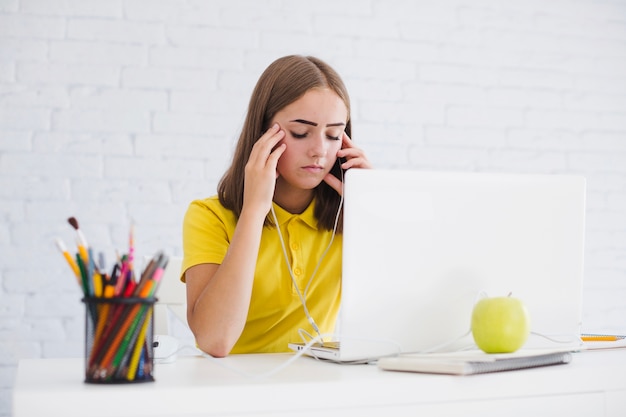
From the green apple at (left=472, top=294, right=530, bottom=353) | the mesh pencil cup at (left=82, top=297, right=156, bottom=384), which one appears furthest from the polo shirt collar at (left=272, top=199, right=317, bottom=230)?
the mesh pencil cup at (left=82, top=297, right=156, bottom=384)

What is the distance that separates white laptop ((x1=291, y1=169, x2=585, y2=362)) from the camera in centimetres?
111

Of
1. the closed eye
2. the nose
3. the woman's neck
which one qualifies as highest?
the closed eye

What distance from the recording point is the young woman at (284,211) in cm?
142

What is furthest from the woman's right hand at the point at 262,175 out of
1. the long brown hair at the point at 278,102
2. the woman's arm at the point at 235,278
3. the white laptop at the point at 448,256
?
the white laptop at the point at 448,256

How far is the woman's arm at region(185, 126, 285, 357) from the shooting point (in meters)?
1.30

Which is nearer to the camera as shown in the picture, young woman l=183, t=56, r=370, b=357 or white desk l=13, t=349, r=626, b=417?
white desk l=13, t=349, r=626, b=417

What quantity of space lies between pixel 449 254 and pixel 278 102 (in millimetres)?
544

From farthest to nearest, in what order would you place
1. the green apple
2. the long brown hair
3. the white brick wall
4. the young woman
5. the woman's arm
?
the white brick wall
the long brown hair
the young woman
the woman's arm
the green apple

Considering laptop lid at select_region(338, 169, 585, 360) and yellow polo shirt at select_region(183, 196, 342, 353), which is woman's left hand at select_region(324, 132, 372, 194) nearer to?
yellow polo shirt at select_region(183, 196, 342, 353)

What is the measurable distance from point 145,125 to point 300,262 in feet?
3.21

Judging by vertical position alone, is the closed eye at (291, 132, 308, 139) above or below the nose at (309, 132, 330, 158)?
above

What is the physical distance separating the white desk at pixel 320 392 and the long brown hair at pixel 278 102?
50cm

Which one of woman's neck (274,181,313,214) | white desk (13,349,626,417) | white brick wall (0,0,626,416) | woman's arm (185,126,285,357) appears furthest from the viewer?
white brick wall (0,0,626,416)

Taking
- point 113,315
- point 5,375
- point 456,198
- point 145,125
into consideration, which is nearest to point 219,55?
point 145,125
